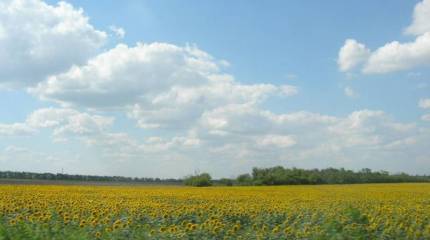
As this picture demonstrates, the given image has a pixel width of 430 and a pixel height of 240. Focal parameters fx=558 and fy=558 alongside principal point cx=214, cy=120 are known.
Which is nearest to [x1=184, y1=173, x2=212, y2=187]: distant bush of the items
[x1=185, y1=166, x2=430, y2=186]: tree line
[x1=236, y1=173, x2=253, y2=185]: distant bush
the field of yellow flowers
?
[x1=185, y1=166, x2=430, y2=186]: tree line

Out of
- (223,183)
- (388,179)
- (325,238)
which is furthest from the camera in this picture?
(388,179)

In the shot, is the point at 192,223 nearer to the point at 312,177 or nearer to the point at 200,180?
the point at 200,180

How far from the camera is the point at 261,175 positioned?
Answer: 233ft

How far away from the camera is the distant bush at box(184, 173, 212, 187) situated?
208 feet

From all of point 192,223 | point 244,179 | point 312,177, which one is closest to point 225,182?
point 244,179

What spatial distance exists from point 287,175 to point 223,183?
26.2 feet

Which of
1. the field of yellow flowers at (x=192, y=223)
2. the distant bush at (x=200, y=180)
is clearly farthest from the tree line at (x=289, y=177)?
the field of yellow flowers at (x=192, y=223)

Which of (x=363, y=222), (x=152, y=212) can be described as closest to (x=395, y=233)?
(x=363, y=222)

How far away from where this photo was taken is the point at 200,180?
209 ft

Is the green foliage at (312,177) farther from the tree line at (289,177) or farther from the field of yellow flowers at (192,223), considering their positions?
the field of yellow flowers at (192,223)

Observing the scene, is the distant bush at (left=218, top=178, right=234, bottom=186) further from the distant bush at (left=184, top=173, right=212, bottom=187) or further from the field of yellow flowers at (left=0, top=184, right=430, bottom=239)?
the field of yellow flowers at (left=0, top=184, right=430, bottom=239)

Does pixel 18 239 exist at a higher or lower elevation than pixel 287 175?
lower

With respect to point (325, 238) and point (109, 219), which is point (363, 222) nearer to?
point (325, 238)

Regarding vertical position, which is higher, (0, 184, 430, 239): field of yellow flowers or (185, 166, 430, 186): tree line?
(185, 166, 430, 186): tree line
